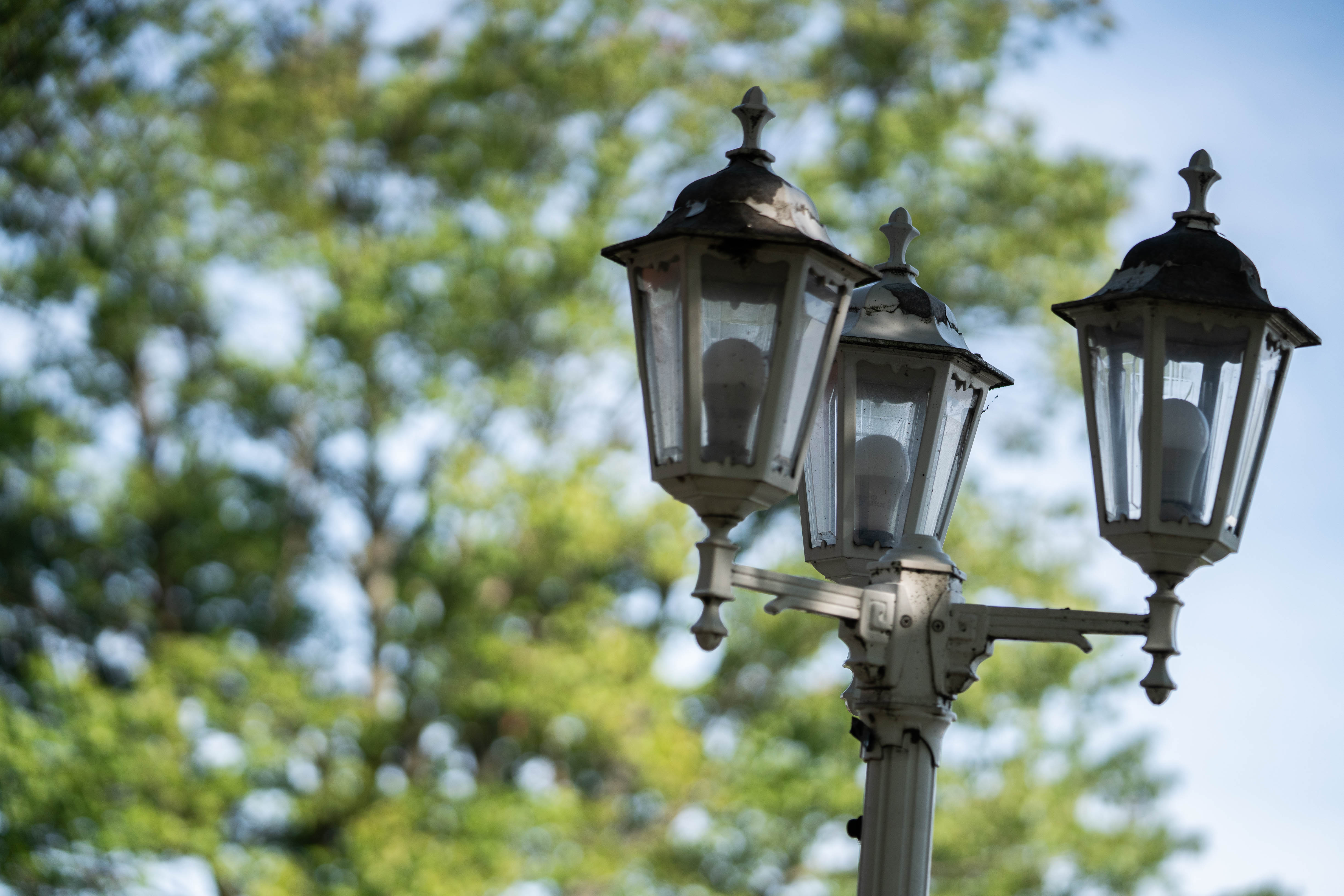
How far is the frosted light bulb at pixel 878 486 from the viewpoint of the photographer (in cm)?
285

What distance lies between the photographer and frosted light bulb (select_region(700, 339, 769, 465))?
2346 mm

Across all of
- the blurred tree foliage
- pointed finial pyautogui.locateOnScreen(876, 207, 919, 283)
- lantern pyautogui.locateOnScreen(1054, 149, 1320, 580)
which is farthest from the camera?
the blurred tree foliage

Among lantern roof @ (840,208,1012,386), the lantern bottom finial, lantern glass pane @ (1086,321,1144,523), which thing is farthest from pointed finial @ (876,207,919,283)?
the lantern bottom finial

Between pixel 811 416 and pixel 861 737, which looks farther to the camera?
pixel 861 737

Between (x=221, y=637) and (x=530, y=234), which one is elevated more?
(x=530, y=234)

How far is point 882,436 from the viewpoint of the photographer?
9.47 feet

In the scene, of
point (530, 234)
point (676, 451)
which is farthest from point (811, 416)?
point (530, 234)

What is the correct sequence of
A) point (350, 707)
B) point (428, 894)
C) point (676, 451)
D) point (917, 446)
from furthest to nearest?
1. point (350, 707)
2. point (428, 894)
3. point (917, 446)
4. point (676, 451)

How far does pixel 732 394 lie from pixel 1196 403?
0.82 meters

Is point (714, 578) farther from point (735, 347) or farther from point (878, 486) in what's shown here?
point (878, 486)

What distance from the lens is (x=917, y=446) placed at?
2895mm

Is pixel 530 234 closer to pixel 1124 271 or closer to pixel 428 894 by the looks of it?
pixel 428 894

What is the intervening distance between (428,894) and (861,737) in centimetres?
688

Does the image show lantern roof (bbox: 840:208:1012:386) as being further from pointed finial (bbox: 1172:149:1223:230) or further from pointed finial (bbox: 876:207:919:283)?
pointed finial (bbox: 1172:149:1223:230)
